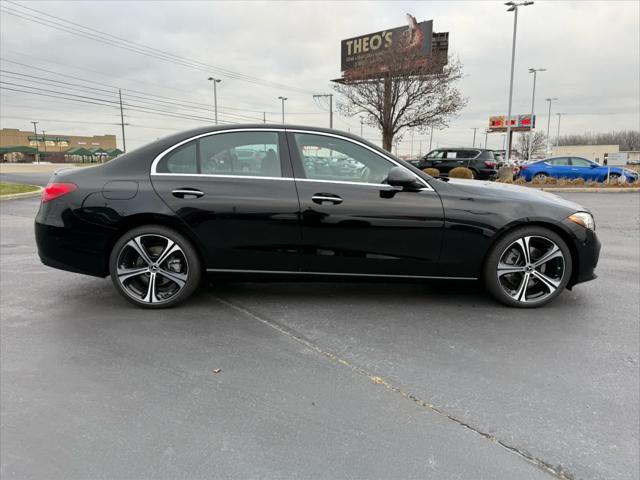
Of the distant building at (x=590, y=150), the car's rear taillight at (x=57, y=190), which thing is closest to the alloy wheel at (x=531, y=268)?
the car's rear taillight at (x=57, y=190)

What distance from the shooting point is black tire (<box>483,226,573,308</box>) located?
12.6 ft

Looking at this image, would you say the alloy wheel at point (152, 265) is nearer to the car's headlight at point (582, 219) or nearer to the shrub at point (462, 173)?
the car's headlight at point (582, 219)

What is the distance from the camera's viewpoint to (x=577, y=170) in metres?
20.0

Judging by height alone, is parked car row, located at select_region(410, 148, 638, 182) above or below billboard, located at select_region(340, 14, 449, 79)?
below

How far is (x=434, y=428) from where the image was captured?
2279 millimetres

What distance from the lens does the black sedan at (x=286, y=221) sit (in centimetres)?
374

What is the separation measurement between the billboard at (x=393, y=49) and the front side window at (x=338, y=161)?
79.4 ft

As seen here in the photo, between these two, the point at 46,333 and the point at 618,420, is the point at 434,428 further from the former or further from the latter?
the point at 46,333

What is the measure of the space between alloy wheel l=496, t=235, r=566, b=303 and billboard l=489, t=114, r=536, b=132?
6283 centimetres

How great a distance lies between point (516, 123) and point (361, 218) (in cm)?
6869

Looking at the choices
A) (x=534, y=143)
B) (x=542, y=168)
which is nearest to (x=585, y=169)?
(x=542, y=168)

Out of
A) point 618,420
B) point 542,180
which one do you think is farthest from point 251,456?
point 542,180

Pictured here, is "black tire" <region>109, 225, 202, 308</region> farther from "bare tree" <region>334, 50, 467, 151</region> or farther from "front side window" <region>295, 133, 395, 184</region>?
"bare tree" <region>334, 50, 467, 151</region>

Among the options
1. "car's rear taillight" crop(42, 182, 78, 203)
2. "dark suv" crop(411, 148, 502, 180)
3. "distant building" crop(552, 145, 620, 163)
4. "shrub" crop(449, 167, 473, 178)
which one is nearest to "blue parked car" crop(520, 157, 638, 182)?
"dark suv" crop(411, 148, 502, 180)
